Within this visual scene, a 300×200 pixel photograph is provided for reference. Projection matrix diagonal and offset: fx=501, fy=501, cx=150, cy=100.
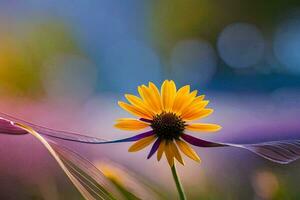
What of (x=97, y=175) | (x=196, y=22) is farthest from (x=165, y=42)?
(x=97, y=175)

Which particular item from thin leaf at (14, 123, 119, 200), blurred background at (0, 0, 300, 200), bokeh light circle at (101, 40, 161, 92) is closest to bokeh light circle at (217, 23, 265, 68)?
blurred background at (0, 0, 300, 200)

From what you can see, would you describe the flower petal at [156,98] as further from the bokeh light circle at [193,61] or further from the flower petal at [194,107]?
the bokeh light circle at [193,61]

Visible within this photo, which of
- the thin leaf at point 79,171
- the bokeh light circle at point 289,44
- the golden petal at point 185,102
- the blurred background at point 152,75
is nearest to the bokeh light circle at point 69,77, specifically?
the blurred background at point 152,75

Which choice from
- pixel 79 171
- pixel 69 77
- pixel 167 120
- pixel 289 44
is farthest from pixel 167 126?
pixel 289 44

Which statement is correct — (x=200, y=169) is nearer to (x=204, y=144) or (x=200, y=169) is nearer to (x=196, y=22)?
(x=204, y=144)

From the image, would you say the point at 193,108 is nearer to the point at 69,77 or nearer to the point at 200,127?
the point at 200,127

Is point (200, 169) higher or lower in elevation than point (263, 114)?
lower
